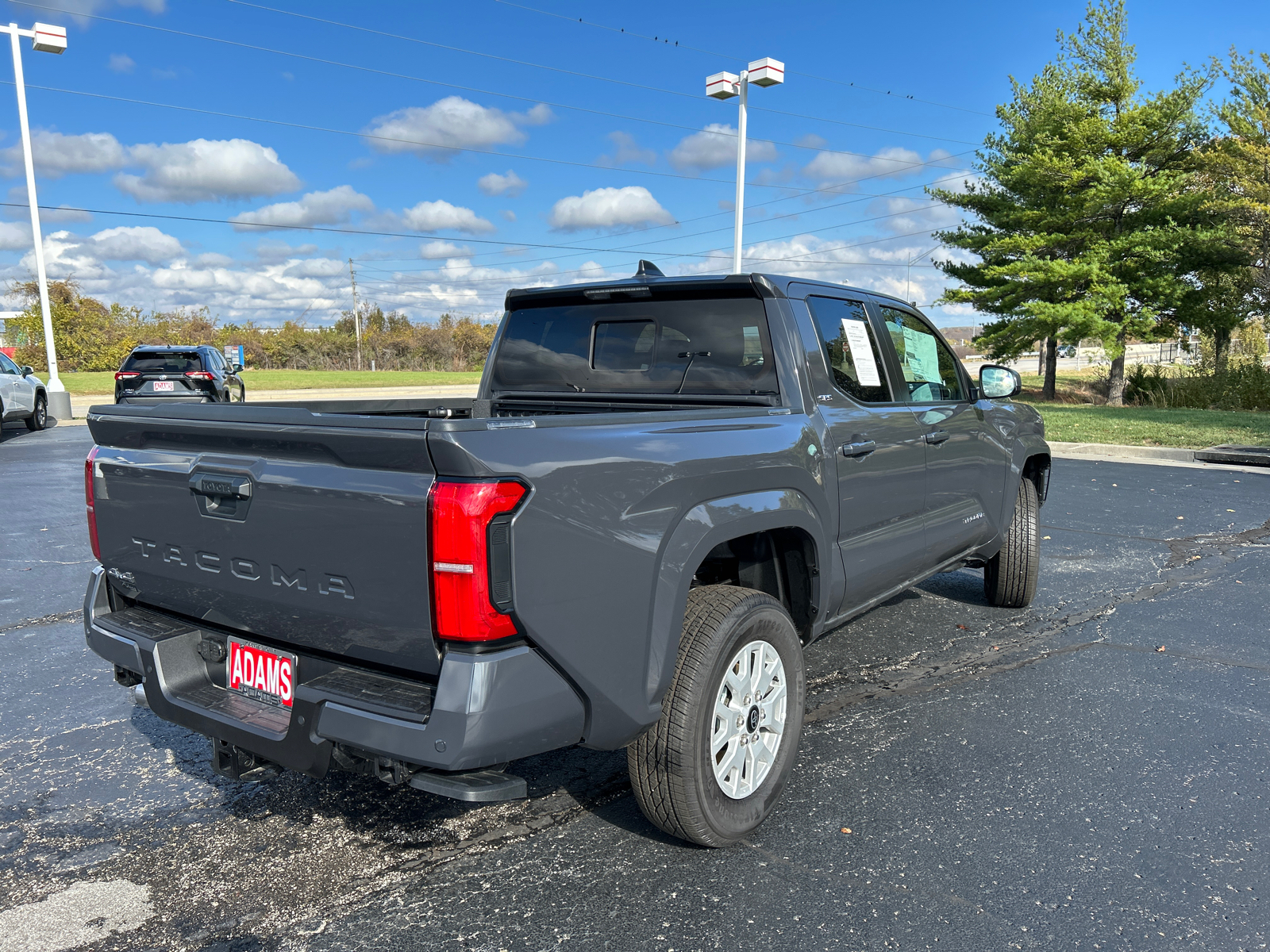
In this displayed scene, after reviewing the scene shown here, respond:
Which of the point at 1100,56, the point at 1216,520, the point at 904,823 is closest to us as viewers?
the point at 904,823

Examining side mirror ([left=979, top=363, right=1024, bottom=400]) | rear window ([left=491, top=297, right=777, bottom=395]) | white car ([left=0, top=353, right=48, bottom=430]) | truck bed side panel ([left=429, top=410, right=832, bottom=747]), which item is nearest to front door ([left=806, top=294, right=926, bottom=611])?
rear window ([left=491, top=297, right=777, bottom=395])

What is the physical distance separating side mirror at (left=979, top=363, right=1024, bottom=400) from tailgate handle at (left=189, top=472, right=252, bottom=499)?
3951mm

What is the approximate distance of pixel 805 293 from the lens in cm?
376

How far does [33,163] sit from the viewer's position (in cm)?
2036

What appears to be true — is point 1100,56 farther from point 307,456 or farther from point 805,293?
point 307,456

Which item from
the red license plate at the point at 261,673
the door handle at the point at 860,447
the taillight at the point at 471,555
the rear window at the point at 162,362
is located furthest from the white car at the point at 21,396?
the taillight at the point at 471,555

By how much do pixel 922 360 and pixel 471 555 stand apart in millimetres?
3262

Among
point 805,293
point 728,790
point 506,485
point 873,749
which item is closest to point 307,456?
point 506,485

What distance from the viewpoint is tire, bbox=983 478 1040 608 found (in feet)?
18.3

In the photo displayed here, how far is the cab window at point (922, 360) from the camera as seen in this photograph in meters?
4.46

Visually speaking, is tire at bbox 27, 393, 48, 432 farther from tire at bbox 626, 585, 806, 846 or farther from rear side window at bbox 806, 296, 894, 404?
tire at bbox 626, 585, 806, 846

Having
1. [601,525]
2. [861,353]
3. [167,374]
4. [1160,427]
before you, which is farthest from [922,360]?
[167,374]

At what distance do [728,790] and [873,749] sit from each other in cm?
103

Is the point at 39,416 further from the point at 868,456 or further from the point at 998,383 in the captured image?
the point at 868,456
